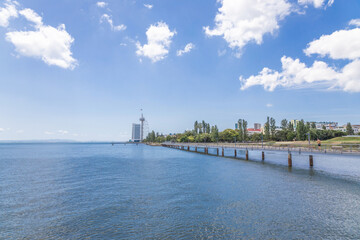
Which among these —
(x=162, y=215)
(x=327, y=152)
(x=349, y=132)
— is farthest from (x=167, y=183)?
(x=349, y=132)

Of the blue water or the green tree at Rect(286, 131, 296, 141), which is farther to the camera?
the green tree at Rect(286, 131, 296, 141)

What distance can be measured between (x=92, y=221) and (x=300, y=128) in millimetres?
147980

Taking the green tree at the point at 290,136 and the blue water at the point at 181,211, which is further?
the green tree at the point at 290,136

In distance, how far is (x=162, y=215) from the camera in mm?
19016

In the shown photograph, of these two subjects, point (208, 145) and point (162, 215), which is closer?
point (162, 215)

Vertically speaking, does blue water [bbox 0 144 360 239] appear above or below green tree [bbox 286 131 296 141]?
below

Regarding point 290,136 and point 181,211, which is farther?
point 290,136

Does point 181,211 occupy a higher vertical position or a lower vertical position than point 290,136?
lower

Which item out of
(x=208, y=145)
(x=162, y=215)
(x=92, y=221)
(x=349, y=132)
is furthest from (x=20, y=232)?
(x=349, y=132)

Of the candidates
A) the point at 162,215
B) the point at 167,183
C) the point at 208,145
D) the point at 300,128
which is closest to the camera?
the point at 162,215

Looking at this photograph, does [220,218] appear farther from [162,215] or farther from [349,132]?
[349,132]

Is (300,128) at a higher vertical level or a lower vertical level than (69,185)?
higher

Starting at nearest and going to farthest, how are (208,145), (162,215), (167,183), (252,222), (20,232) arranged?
(20,232), (252,222), (162,215), (167,183), (208,145)

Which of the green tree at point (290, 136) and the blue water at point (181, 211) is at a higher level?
the green tree at point (290, 136)
